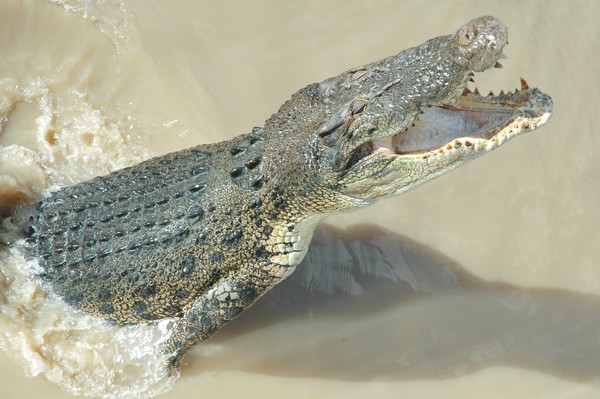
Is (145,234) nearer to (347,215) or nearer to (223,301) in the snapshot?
(223,301)

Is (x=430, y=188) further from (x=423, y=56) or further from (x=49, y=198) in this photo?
(x=49, y=198)

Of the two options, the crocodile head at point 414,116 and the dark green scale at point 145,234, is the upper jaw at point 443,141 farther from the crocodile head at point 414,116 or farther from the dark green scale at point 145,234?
the dark green scale at point 145,234

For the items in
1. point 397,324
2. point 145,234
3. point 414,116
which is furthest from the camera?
point 397,324

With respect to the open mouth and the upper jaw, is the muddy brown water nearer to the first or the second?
the upper jaw

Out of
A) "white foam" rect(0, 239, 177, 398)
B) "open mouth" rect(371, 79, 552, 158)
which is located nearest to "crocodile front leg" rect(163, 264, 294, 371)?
"white foam" rect(0, 239, 177, 398)

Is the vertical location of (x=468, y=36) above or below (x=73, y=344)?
above

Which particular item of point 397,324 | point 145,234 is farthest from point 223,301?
point 397,324

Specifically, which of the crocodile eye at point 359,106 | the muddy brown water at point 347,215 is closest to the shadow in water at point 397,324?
the muddy brown water at point 347,215
